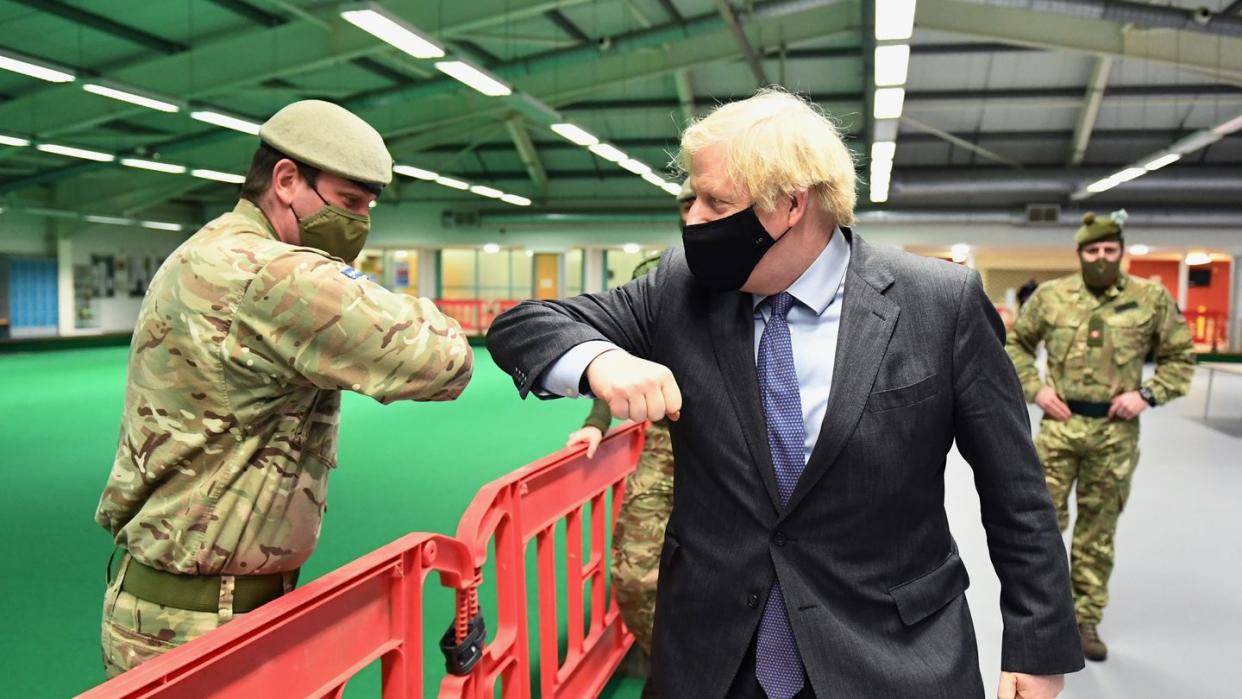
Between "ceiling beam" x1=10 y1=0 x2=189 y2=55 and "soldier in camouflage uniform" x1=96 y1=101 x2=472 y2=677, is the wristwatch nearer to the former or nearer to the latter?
"soldier in camouflage uniform" x1=96 y1=101 x2=472 y2=677

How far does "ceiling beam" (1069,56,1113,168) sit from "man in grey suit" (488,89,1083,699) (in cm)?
1598

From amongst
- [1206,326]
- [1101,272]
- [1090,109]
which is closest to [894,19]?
[1101,272]

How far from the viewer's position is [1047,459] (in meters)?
4.21

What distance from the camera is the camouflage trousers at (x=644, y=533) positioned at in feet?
11.1

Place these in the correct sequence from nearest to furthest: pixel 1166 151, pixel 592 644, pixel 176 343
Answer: pixel 176 343 < pixel 592 644 < pixel 1166 151

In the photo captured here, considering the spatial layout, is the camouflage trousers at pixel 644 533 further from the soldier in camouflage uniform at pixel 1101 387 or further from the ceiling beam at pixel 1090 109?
the ceiling beam at pixel 1090 109

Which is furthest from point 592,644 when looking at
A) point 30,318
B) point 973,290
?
point 30,318

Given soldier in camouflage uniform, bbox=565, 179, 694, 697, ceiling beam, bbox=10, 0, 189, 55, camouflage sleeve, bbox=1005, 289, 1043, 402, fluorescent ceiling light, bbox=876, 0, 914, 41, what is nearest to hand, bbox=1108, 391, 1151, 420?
camouflage sleeve, bbox=1005, 289, 1043, 402

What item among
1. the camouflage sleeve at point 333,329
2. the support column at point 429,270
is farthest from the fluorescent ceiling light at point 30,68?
the support column at point 429,270

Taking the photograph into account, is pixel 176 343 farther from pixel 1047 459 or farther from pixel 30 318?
pixel 30 318

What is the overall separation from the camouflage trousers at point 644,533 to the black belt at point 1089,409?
84.9 inches

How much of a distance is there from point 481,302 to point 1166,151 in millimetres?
16163

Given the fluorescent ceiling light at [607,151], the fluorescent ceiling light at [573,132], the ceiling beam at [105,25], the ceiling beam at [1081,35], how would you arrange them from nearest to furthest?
the ceiling beam at [105,25] < the ceiling beam at [1081,35] < the fluorescent ceiling light at [573,132] < the fluorescent ceiling light at [607,151]

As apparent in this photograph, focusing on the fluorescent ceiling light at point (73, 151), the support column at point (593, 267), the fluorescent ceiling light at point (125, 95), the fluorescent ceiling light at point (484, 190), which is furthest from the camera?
the support column at point (593, 267)
